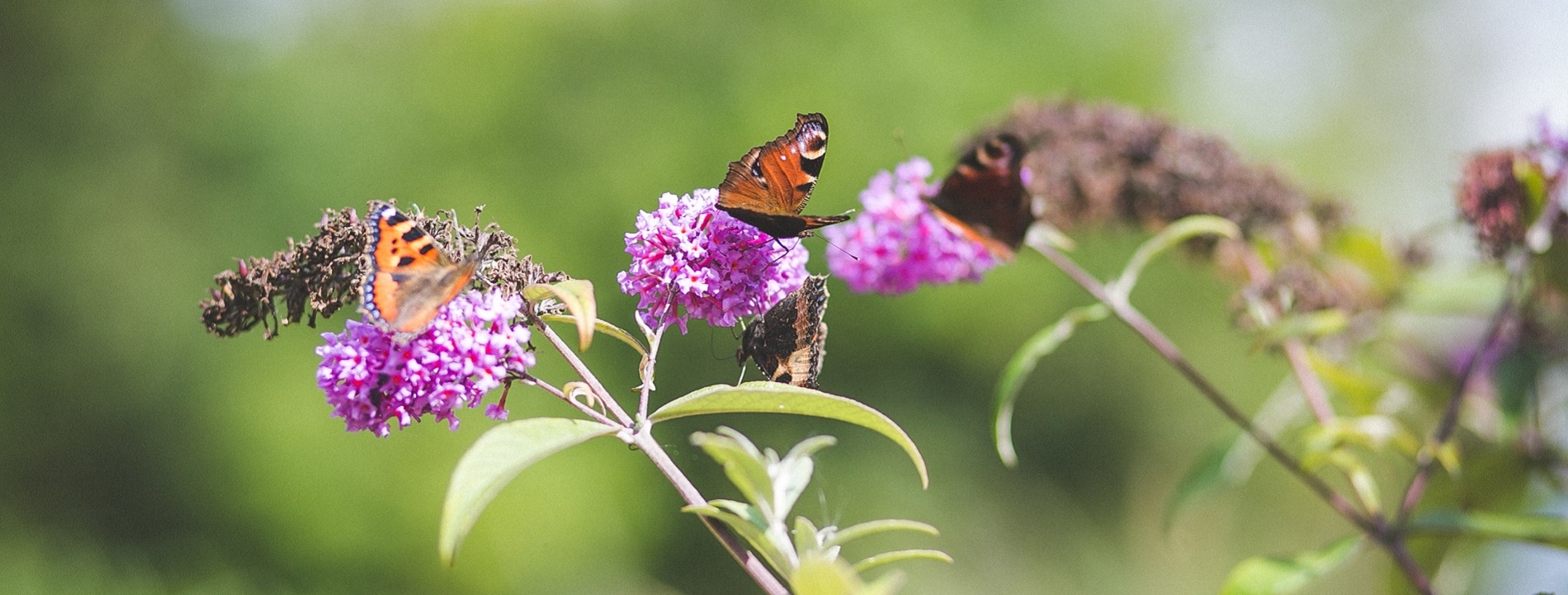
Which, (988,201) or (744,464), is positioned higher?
(988,201)

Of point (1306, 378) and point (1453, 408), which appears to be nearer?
point (1453, 408)

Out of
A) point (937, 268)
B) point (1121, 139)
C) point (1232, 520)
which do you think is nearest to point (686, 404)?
point (937, 268)

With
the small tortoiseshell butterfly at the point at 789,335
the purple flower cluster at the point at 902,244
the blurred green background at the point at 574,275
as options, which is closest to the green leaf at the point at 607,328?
the small tortoiseshell butterfly at the point at 789,335

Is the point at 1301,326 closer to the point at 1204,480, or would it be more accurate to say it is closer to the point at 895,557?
the point at 1204,480

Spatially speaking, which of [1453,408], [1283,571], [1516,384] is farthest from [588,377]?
[1516,384]

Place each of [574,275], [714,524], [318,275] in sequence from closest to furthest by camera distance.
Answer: [714,524]
[318,275]
[574,275]

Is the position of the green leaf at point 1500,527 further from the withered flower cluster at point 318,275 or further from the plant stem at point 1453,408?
the withered flower cluster at point 318,275

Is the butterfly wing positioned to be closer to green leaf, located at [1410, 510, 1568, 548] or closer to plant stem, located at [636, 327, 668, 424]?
plant stem, located at [636, 327, 668, 424]
